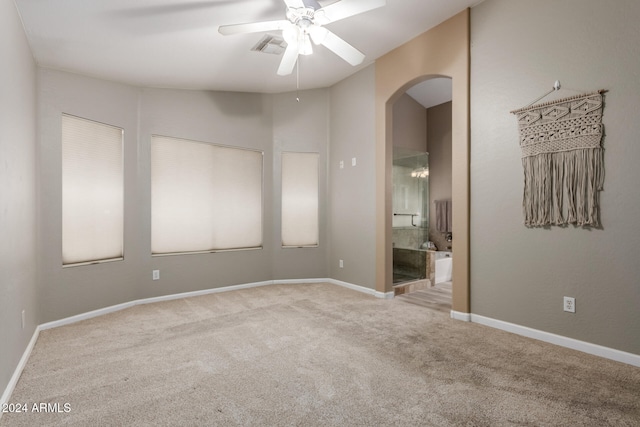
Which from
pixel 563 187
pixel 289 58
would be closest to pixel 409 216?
pixel 563 187

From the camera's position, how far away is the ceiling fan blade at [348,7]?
2236 millimetres

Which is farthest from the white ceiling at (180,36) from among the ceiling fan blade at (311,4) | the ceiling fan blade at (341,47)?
the ceiling fan blade at (341,47)

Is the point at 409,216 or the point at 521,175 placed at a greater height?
the point at 521,175

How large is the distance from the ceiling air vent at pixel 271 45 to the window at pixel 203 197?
160cm

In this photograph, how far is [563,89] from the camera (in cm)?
263

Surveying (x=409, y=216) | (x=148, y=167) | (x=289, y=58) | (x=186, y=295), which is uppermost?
(x=289, y=58)

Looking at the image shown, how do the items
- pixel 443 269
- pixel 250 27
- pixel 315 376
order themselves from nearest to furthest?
pixel 315 376
pixel 250 27
pixel 443 269

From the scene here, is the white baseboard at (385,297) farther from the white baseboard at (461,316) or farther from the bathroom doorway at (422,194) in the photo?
the bathroom doorway at (422,194)

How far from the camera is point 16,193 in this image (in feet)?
7.74

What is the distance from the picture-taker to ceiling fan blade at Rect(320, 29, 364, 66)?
8.77ft

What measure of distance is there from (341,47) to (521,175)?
1.92m

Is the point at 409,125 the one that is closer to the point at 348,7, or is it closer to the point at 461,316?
the point at 461,316

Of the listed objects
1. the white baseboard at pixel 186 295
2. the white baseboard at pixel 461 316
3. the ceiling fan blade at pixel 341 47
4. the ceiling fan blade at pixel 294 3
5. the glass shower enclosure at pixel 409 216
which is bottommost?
the white baseboard at pixel 186 295

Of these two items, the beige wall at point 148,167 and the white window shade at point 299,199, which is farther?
the white window shade at point 299,199
